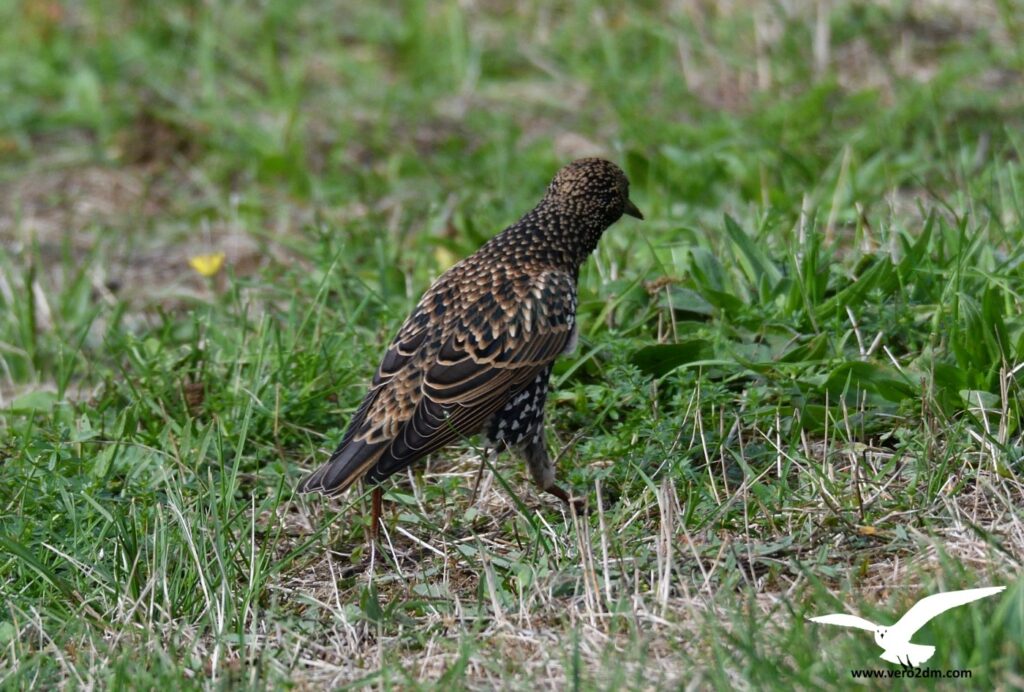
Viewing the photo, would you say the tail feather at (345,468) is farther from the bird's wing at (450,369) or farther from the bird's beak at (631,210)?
the bird's beak at (631,210)

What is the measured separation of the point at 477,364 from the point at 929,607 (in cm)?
182

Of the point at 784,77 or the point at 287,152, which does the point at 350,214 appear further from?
the point at 784,77

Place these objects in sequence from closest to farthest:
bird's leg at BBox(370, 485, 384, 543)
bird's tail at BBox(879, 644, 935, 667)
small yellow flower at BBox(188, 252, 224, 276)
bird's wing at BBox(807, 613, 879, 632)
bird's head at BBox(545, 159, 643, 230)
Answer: bird's tail at BBox(879, 644, 935, 667) < bird's wing at BBox(807, 613, 879, 632) < bird's leg at BBox(370, 485, 384, 543) < bird's head at BBox(545, 159, 643, 230) < small yellow flower at BBox(188, 252, 224, 276)

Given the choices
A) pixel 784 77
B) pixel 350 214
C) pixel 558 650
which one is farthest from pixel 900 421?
pixel 784 77

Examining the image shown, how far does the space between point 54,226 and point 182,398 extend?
10.6ft

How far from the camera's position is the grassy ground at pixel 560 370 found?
12.6 feet

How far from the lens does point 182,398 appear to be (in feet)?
17.3

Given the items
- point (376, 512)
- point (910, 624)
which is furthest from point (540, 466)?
point (910, 624)

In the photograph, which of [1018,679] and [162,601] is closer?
[1018,679]

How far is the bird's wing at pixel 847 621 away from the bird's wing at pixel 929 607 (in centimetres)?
7

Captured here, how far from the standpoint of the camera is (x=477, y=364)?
462 centimetres

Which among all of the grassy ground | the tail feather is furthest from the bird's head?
the tail feather

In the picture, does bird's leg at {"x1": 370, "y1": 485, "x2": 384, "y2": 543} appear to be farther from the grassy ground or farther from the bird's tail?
the bird's tail

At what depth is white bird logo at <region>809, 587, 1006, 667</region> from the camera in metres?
3.22
